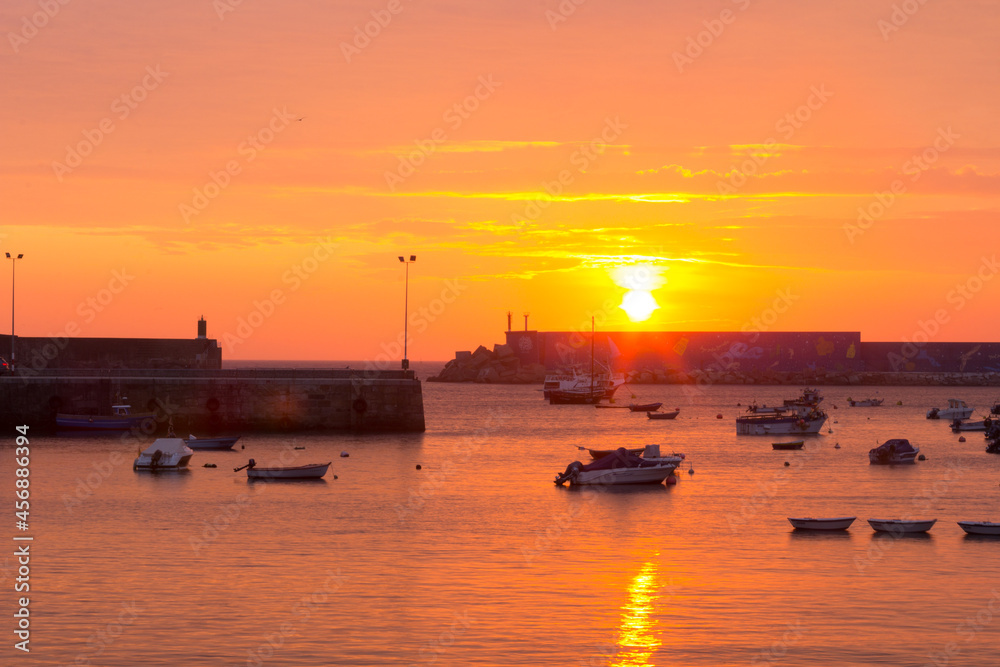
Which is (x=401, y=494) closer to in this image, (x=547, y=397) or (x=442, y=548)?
(x=442, y=548)

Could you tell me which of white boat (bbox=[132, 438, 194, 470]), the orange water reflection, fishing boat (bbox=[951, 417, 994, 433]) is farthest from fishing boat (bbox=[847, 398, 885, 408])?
the orange water reflection

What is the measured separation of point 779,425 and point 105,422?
49986mm

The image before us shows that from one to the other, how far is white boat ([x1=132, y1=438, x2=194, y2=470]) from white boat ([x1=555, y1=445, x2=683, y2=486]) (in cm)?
1860

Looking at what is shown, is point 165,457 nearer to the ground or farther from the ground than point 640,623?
farther from the ground

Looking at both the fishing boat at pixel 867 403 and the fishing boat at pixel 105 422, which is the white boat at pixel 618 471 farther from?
the fishing boat at pixel 867 403

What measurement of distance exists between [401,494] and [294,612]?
21214 mm

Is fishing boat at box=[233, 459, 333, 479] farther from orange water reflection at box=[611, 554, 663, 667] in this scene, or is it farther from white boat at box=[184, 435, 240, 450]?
orange water reflection at box=[611, 554, 663, 667]

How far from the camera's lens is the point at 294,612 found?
2405 cm

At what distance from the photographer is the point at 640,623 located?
23.3 meters

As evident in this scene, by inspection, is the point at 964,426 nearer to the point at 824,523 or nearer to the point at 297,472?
the point at 824,523

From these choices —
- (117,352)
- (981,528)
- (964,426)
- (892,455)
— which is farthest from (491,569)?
(964,426)

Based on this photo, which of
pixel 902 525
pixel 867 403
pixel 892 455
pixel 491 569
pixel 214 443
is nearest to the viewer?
pixel 491 569

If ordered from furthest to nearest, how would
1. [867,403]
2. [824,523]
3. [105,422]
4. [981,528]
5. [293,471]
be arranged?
[867,403]
[105,422]
[293,471]
[824,523]
[981,528]

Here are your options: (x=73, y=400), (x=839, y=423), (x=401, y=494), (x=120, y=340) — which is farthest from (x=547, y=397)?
(x=401, y=494)
